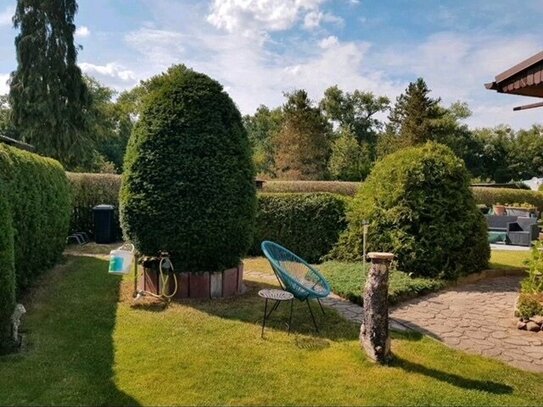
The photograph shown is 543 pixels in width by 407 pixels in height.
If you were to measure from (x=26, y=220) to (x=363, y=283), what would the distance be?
16.3 feet

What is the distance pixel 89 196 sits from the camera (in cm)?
1268

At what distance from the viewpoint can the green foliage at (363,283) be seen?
6.13m

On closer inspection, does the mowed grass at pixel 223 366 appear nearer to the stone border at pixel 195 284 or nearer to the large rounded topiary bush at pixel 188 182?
the stone border at pixel 195 284

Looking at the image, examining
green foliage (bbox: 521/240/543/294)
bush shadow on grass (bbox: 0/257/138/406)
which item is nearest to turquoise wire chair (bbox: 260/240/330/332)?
bush shadow on grass (bbox: 0/257/138/406)

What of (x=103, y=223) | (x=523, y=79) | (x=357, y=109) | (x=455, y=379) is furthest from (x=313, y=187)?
(x=357, y=109)

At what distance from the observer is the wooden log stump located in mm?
3965

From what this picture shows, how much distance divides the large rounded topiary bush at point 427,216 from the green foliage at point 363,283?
0.48 metres

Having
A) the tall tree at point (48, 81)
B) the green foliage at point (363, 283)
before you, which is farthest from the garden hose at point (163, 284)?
the tall tree at point (48, 81)

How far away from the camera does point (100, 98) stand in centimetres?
4297

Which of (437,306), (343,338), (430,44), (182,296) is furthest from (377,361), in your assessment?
(430,44)

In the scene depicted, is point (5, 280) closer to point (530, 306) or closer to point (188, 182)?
point (188, 182)

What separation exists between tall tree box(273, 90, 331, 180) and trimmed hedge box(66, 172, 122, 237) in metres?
21.0

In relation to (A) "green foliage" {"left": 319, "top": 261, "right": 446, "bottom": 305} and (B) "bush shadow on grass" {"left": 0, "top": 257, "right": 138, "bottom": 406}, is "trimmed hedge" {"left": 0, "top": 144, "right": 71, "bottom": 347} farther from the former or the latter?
(A) "green foliage" {"left": 319, "top": 261, "right": 446, "bottom": 305}

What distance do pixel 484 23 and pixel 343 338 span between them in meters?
6.91
